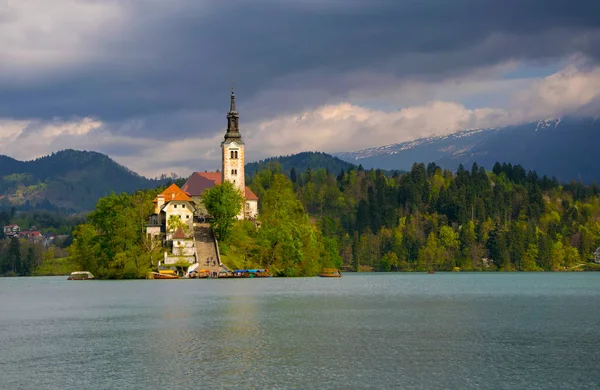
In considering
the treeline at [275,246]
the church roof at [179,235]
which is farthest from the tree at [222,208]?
the church roof at [179,235]

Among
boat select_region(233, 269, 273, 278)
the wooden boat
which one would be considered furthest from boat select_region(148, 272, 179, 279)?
boat select_region(233, 269, 273, 278)

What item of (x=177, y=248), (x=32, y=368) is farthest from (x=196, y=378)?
(x=177, y=248)

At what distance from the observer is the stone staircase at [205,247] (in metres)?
169

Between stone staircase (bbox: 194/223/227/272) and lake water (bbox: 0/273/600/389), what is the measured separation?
7405 cm

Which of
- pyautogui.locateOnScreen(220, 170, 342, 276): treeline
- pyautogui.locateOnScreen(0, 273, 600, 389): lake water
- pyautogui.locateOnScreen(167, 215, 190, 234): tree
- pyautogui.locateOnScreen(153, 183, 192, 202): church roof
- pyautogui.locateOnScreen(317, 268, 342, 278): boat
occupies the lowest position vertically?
pyautogui.locateOnScreen(0, 273, 600, 389): lake water

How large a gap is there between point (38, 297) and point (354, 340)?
72011mm

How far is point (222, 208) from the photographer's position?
567 feet

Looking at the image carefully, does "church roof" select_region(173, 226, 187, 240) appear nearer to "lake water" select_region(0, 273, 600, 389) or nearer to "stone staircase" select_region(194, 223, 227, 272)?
"stone staircase" select_region(194, 223, 227, 272)

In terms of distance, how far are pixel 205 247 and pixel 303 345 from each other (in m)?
120

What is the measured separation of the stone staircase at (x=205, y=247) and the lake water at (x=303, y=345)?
74.0 metres

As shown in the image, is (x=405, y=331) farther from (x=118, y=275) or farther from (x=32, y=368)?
(x=118, y=275)

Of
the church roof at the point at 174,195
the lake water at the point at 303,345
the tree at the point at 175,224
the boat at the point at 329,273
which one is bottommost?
the lake water at the point at 303,345

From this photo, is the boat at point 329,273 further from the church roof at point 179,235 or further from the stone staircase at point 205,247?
the church roof at point 179,235

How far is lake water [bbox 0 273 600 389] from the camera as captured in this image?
42344 millimetres
